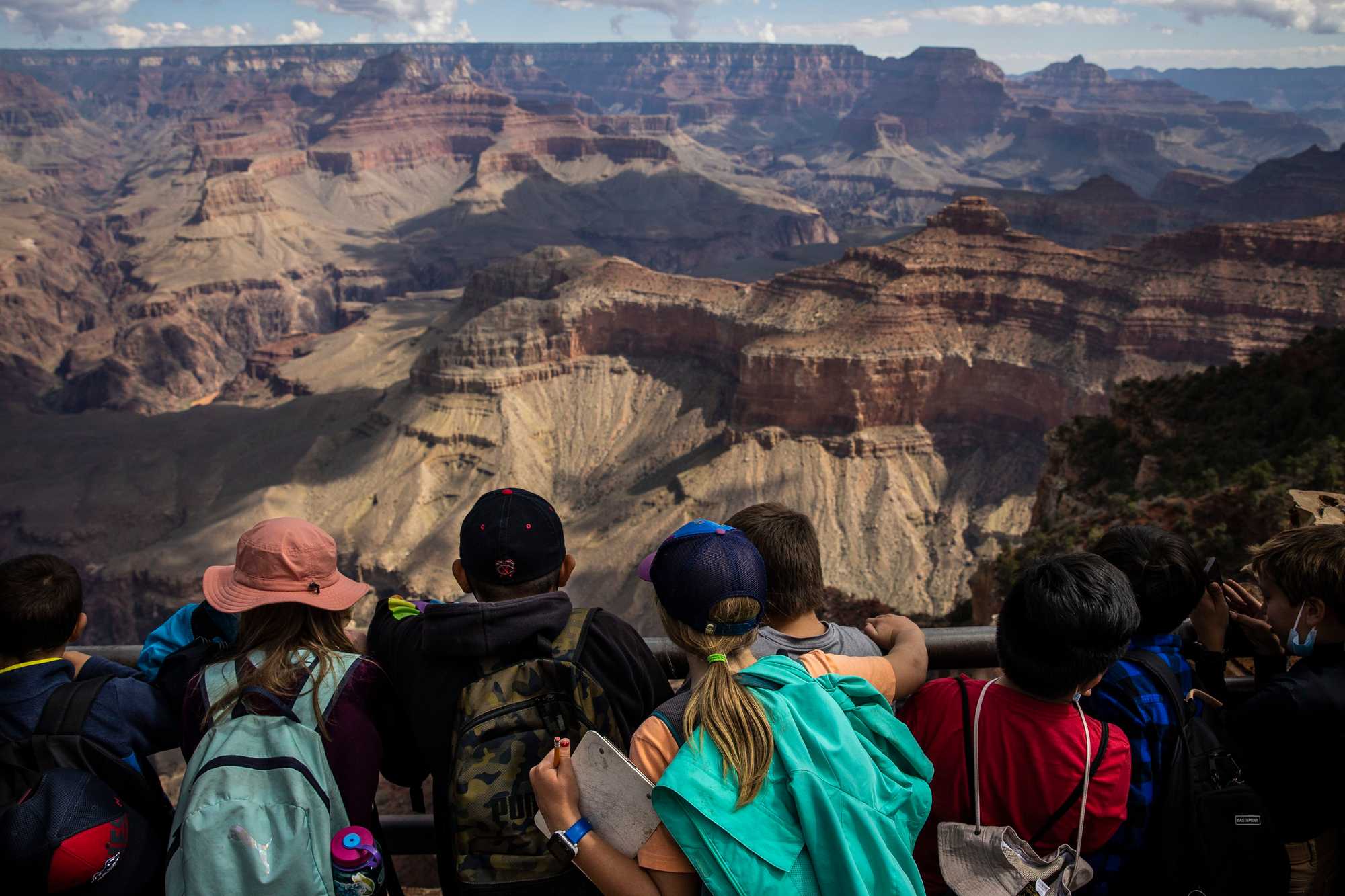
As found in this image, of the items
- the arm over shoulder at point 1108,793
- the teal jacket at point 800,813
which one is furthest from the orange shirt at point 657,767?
the arm over shoulder at point 1108,793

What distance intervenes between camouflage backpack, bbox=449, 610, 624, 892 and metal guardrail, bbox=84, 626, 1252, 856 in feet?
2.36

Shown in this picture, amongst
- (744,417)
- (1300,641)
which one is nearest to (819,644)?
(1300,641)

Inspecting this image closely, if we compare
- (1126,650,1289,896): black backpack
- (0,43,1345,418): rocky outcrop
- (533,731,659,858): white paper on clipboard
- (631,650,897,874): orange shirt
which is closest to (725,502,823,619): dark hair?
(631,650,897,874): orange shirt

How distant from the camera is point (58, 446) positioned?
67.6 m

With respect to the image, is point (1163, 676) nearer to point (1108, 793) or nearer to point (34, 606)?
point (1108, 793)

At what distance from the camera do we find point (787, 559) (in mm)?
4977

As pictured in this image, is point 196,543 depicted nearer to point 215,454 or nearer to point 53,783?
point 215,454

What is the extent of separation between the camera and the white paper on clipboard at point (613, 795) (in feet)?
12.2

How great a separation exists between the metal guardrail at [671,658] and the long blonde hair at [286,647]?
40.2 inches

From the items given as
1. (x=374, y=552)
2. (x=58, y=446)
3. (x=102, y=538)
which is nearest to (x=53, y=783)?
(x=374, y=552)

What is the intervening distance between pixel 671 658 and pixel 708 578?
1122mm

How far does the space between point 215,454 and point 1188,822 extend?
6928cm

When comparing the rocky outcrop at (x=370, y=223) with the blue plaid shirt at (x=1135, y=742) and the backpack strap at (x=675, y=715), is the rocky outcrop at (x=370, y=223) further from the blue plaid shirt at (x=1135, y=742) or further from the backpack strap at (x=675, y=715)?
the backpack strap at (x=675, y=715)

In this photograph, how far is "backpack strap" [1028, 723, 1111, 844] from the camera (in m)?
4.42
